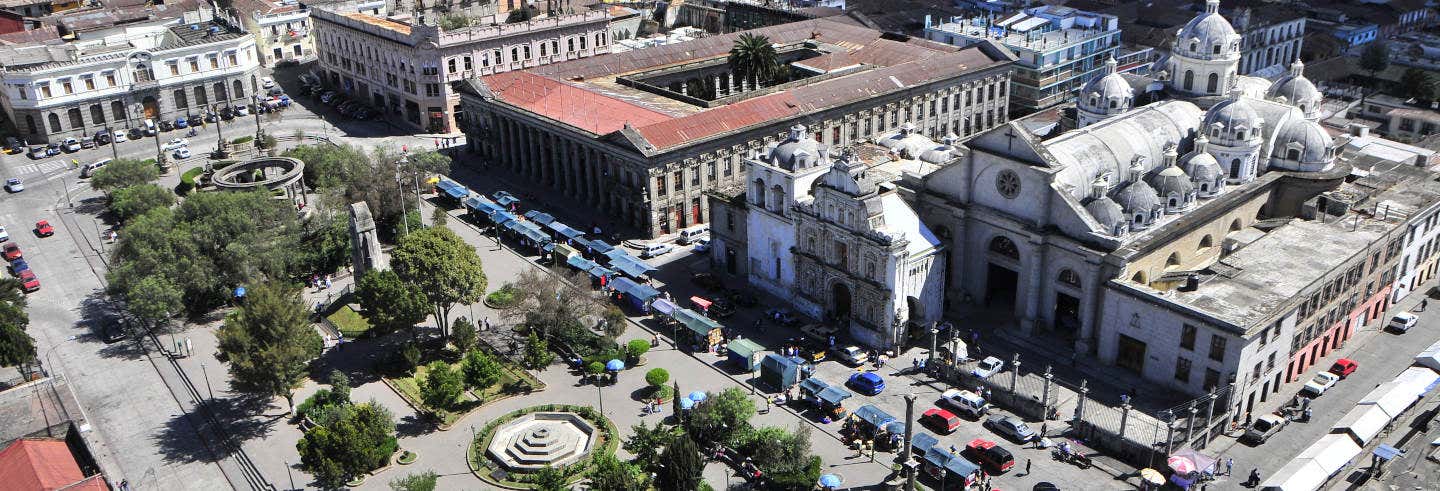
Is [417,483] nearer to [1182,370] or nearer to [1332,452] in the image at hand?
[1182,370]

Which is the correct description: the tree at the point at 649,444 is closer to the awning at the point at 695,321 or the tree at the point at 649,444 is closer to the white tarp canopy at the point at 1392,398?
the awning at the point at 695,321

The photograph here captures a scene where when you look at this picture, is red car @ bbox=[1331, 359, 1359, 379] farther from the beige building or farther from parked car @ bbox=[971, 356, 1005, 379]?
the beige building

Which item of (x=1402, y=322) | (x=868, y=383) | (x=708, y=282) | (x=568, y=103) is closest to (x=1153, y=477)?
(x=868, y=383)

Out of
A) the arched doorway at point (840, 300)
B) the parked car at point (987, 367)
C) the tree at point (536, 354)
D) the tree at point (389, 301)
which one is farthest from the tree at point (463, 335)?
the parked car at point (987, 367)

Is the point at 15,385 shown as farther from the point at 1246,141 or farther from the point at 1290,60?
the point at 1290,60

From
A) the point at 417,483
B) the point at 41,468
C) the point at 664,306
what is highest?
the point at 41,468

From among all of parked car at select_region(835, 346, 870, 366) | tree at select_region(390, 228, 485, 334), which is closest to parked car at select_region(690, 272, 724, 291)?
parked car at select_region(835, 346, 870, 366)
